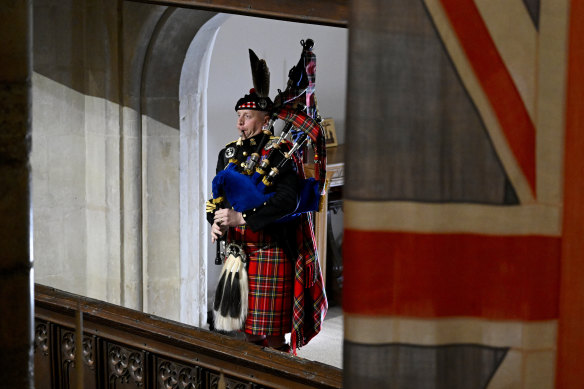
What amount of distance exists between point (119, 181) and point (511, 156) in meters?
4.44

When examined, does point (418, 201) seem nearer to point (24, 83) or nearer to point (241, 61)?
point (24, 83)

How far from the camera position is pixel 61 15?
17.9 feet

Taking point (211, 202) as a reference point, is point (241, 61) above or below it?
above

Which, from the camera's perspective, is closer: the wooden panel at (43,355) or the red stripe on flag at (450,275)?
the red stripe on flag at (450,275)

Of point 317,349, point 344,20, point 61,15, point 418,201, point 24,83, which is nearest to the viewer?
point 418,201

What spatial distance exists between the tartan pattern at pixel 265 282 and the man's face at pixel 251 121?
454 mm

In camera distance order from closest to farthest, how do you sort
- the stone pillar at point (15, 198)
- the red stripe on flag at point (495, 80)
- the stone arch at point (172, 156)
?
1. the red stripe on flag at point (495, 80)
2. the stone pillar at point (15, 198)
3. the stone arch at point (172, 156)

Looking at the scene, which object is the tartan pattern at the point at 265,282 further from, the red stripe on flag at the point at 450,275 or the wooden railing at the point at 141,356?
the red stripe on flag at the point at 450,275

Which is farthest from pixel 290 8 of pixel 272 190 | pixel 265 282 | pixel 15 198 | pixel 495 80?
pixel 495 80

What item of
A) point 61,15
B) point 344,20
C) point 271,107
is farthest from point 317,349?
point 344,20

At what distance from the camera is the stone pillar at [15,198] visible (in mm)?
1574

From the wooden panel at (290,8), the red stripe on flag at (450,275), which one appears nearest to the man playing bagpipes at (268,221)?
the wooden panel at (290,8)

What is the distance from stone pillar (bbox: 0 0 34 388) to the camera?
157cm

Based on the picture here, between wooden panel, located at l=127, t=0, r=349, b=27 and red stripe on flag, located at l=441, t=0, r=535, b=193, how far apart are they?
7.89 ft
